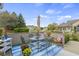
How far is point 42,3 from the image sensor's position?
6.97 ft

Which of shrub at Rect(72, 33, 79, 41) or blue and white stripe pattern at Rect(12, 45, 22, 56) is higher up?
shrub at Rect(72, 33, 79, 41)

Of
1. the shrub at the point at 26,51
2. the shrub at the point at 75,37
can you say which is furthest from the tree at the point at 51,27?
the shrub at the point at 26,51

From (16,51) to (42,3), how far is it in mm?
523

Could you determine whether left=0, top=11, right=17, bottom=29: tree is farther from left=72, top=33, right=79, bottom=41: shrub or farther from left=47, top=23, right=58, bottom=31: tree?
left=72, top=33, right=79, bottom=41: shrub

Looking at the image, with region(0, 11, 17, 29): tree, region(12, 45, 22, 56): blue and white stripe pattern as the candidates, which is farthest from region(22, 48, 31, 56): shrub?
region(0, 11, 17, 29): tree

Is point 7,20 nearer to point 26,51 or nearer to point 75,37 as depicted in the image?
point 26,51

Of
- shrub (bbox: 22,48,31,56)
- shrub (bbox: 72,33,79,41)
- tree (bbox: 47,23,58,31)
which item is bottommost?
shrub (bbox: 22,48,31,56)

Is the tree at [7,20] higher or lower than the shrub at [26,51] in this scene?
higher

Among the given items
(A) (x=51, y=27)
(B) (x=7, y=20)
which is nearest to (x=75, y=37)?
(A) (x=51, y=27)

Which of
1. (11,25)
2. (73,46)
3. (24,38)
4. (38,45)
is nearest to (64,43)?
(73,46)

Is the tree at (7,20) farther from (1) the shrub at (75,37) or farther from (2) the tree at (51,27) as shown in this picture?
(1) the shrub at (75,37)

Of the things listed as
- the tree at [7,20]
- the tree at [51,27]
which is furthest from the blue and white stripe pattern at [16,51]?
the tree at [51,27]

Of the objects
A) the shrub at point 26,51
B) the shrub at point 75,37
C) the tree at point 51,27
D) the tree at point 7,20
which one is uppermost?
the tree at point 7,20

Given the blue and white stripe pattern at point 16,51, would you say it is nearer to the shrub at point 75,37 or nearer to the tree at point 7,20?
the tree at point 7,20
